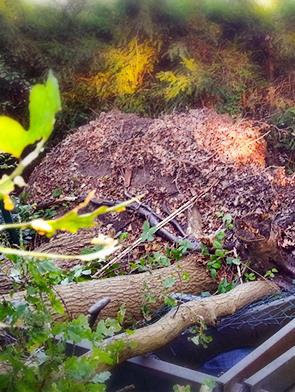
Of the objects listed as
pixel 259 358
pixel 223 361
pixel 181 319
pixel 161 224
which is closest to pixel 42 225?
pixel 259 358

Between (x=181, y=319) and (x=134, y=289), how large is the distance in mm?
800

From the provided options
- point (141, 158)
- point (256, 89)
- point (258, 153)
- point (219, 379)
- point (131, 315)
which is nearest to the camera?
point (219, 379)

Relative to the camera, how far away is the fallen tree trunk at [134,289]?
2.61m

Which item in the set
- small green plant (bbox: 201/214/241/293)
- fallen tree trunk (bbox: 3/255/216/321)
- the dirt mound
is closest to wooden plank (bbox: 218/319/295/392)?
fallen tree trunk (bbox: 3/255/216/321)

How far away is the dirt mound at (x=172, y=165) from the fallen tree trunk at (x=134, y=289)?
2.89 ft

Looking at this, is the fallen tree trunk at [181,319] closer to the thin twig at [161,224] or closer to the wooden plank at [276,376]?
the wooden plank at [276,376]

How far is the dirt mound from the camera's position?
4.46 m

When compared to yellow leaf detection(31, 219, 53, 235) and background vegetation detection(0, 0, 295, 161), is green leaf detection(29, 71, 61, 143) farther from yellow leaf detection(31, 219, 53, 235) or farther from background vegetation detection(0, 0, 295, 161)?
background vegetation detection(0, 0, 295, 161)

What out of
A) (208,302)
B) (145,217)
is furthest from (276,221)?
(208,302)

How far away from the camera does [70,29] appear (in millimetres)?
7402

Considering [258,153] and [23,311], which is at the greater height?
[23,311]

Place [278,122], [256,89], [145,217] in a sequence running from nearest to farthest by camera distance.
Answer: [145,217] < [278,122] < [256,89]

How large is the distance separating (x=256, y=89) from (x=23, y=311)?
6.23m

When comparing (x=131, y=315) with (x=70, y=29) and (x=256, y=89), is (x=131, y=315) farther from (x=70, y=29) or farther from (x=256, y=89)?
(x=70, y=29)
